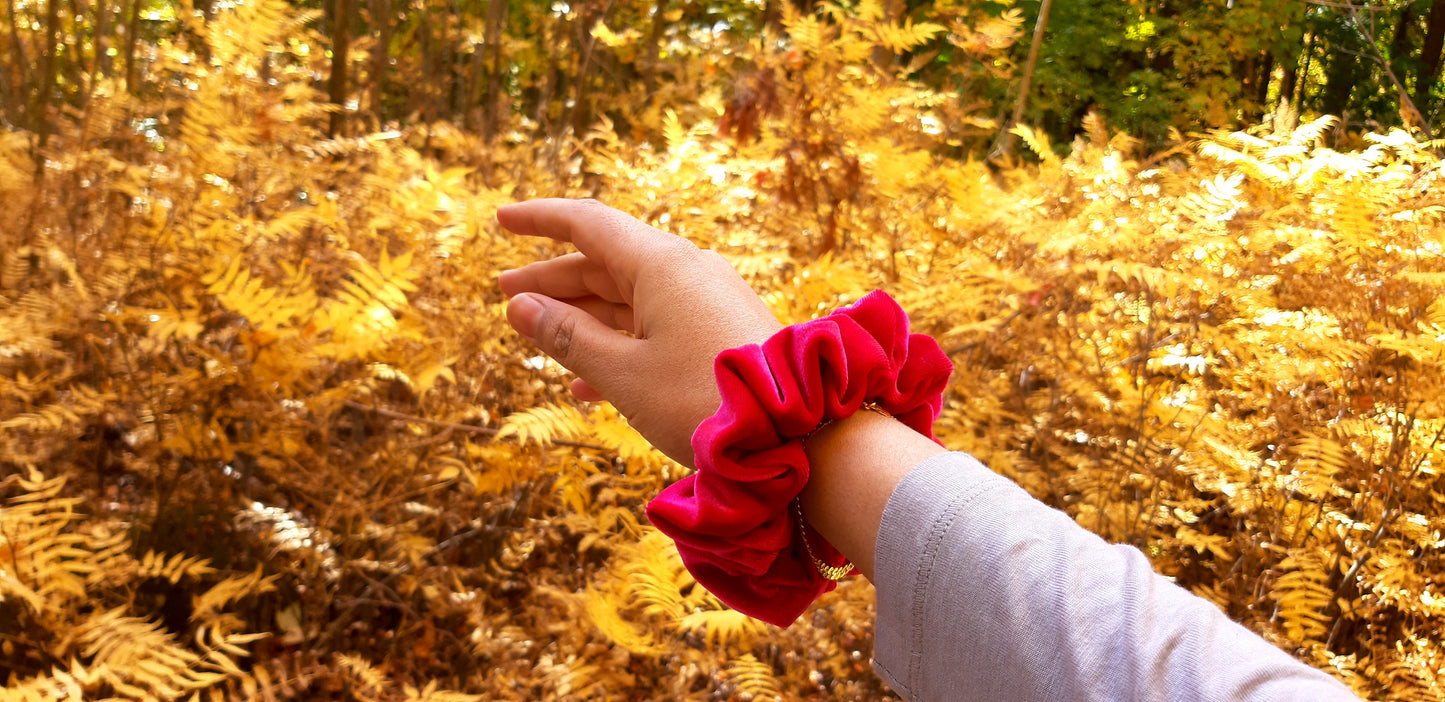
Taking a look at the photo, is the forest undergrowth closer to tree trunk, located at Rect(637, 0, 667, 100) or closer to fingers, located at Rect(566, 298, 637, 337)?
fingers, located at Rect(566, 298, 637, 337)

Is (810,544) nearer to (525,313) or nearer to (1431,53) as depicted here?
(525,313)

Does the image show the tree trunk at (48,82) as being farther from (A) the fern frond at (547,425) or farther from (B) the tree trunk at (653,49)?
(B) the tree trunk at (653,49)

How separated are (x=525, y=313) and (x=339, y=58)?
4034mm

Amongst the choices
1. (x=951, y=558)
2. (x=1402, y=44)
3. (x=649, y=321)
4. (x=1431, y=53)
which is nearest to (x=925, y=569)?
(x=951, y=558)

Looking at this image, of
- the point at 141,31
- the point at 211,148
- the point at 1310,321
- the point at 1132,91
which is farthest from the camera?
the point at 1132,91

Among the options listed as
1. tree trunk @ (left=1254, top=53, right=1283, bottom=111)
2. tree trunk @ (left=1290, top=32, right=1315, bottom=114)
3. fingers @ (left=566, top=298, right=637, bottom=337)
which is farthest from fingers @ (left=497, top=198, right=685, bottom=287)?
tree trunk @ (left=1254, top=53, right=1283, bottom=111)

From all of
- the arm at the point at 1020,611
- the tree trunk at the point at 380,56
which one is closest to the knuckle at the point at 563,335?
the arm at the point at 1020,611

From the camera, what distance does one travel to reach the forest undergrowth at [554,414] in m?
2.26

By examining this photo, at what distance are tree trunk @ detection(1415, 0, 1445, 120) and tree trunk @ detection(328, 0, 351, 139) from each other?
16.4 ft

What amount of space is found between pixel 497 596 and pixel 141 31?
551cm

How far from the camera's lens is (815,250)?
335cm

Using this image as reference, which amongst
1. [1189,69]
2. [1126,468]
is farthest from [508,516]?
[1189,69]

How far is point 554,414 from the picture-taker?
7.30 feet

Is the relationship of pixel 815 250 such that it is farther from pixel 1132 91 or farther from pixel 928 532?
pixel 1132 91
